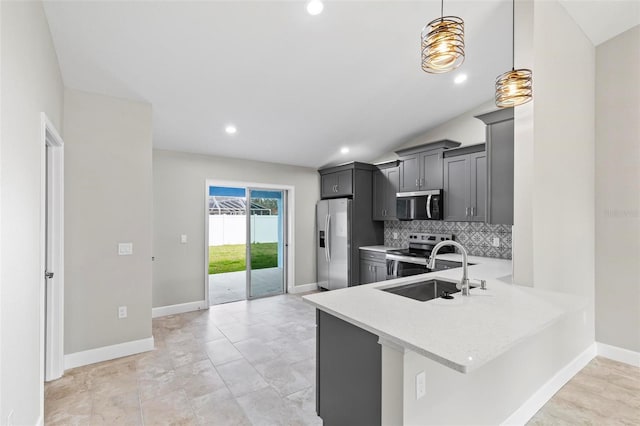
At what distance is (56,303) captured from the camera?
8.93ft

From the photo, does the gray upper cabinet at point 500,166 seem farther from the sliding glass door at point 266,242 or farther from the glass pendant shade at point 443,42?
the sliding glass door at point 266,242

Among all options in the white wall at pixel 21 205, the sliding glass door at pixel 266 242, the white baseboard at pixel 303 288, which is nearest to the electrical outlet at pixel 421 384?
the white wall at pixel 21 205

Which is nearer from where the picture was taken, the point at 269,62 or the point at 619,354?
the point at 269,62

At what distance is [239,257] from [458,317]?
579 centimetres

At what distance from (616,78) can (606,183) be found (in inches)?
42.6

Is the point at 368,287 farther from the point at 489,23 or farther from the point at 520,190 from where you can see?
the point at 489,23

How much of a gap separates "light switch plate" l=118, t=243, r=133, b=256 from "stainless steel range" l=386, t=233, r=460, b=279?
3375 mm

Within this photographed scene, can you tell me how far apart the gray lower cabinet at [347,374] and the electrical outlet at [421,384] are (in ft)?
0.64

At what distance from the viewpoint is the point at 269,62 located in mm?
2844

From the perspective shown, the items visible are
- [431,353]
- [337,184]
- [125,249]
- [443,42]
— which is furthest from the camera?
[337,184]

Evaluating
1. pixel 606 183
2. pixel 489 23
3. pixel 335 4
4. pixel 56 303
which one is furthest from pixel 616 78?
pixel 56 303

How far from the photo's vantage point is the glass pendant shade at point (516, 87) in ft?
6.14

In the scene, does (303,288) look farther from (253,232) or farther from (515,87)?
(515,87)

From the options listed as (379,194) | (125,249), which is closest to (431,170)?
(379,194)
